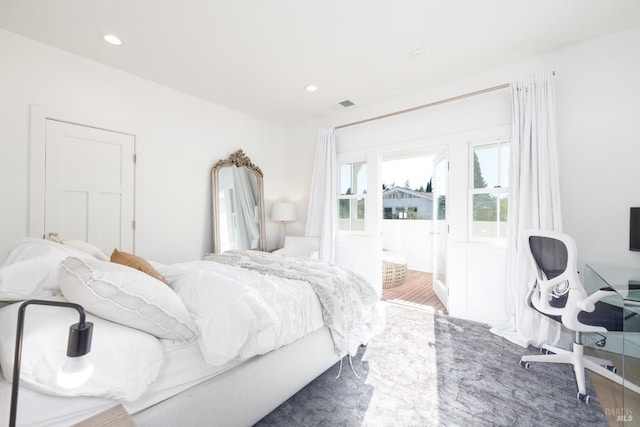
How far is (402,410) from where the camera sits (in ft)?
5.53

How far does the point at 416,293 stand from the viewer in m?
4.14

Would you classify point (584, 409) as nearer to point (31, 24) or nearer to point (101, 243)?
point (101, 243)

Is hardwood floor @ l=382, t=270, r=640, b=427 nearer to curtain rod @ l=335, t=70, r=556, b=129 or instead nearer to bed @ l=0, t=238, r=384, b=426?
bed @ l=0, t=238, r=384, b=426

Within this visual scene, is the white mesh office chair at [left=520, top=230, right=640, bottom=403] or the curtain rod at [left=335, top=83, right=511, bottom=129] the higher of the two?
the curtain rod at [left=335, top=83, right=511, bottom=129]

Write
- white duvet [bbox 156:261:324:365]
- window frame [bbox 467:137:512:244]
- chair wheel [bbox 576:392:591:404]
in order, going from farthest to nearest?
window frame [bbox 467:137:512:244] → chair wheel [bbox 576:392:591:404] → white duvet [bbox 156:261:324:365]

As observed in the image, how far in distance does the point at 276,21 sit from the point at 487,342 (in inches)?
133

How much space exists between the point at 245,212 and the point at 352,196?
1625 millimetres

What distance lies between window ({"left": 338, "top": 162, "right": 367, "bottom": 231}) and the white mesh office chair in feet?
7.09

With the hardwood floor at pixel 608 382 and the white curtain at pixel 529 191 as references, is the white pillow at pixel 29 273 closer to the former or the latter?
the hardwood floor at pixel 608 382

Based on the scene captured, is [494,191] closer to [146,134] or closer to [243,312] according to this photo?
[243,312]

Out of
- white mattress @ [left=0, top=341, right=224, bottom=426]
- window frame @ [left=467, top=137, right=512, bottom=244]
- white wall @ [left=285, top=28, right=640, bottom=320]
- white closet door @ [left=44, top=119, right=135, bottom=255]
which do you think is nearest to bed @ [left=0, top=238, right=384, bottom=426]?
white mattress @ [left=0, top=341, right=224, bottom=426]

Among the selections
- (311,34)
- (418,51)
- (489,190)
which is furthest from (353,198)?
(311,34)

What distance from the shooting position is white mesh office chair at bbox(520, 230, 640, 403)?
1.87 metres

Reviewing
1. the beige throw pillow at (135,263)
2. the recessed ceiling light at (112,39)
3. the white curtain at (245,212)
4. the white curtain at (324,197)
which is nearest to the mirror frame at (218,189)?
the white curtain at (245,212)
